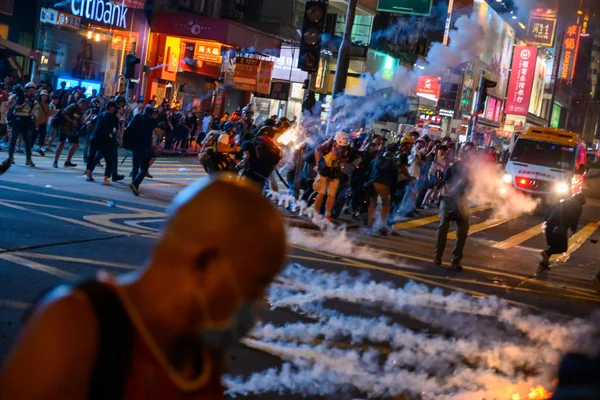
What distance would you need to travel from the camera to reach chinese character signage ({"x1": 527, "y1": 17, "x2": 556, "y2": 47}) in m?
82.7

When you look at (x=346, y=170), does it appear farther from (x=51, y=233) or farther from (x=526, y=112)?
(x=526, y=112)

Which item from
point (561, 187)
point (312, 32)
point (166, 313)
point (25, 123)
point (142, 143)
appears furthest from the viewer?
point (561, 187)

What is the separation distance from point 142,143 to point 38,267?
7.26 metres

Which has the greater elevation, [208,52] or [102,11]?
[102,11]

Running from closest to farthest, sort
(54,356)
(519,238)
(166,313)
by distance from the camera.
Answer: (54,356) → (166,313) → (519,238)

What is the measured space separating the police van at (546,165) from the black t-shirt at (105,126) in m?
14.1

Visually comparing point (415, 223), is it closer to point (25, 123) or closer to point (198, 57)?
point (25, 123)

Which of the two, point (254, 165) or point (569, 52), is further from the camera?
point (569, 52)

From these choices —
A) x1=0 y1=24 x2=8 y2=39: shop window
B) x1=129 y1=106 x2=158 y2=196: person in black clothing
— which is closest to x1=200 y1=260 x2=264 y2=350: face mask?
x1=129 y1=106 x2=158 y2=196: person in black clothing

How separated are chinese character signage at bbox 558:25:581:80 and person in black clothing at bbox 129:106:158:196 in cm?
9375

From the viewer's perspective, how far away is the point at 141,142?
14664 millimetres

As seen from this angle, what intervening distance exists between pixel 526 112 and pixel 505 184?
5202cm

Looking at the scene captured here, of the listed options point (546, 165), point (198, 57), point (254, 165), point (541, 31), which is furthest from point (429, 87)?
point (541, 31)

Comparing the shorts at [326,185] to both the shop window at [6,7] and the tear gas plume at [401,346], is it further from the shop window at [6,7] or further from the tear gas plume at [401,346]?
the shop window at [6,7]
